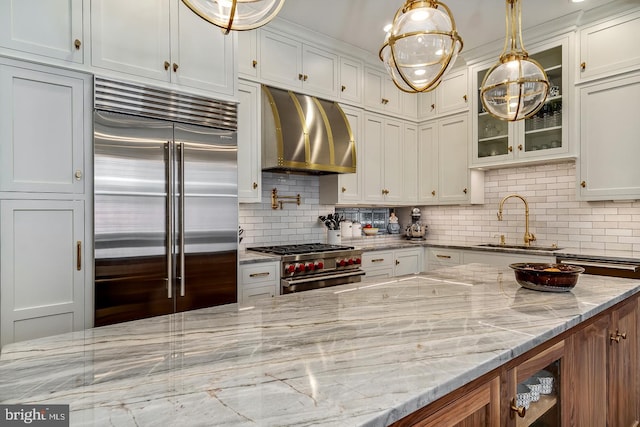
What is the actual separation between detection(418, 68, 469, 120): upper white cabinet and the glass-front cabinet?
17 centimetres

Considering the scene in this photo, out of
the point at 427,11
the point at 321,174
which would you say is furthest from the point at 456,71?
the point at 427,11

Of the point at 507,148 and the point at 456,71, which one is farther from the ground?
the point at 456,71

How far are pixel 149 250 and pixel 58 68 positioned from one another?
45.9 inches

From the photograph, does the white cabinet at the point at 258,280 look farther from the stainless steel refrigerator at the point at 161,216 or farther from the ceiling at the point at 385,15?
the ceiling at the point at 385,15

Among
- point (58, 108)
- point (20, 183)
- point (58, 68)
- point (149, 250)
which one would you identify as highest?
point (58, 68)

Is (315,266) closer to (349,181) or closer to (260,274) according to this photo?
(260,274)

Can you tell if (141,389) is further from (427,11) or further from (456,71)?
(456,71)

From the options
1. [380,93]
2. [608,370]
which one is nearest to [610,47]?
[380,93]

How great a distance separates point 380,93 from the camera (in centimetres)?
443

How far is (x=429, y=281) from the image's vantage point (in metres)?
2.05

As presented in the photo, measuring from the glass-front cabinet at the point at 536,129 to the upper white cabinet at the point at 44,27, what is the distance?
3717mm

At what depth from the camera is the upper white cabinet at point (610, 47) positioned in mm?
3195

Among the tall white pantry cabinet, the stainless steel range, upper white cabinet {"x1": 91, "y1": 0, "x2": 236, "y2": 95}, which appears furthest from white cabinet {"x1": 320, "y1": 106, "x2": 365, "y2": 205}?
the tall white pantry cabinet

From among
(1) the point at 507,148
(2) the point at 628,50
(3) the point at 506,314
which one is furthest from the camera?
(1) the point at 507,148
